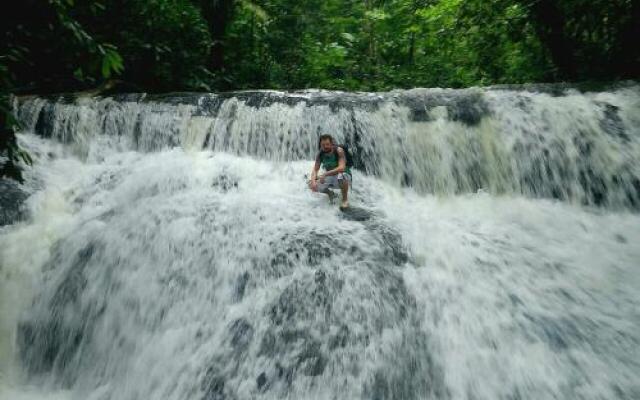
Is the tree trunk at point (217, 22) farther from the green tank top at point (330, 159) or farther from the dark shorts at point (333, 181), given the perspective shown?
the dark shorts at point (333, 181)

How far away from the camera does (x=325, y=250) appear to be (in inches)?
201

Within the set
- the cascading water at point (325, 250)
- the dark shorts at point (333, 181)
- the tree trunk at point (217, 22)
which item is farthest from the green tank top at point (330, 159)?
the tree trunk at point (217, 22)

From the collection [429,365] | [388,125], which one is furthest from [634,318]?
[388,125]

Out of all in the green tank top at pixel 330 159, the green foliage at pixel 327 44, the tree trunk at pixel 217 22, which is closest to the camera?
the green tank top at pixel 330 159

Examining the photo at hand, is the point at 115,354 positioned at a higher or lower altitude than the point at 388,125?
lower

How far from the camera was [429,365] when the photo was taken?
3.91 meters

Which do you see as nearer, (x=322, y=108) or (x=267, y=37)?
(x=322, y=108)

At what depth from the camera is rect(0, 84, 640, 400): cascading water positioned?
13.0 ft

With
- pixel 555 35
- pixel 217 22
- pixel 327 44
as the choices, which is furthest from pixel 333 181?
pixel 327 44

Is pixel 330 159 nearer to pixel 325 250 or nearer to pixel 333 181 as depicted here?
pixel 333 181

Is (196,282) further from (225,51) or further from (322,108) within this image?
(225,51)

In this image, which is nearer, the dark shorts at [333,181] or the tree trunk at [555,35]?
the dark shorts at [333,181]

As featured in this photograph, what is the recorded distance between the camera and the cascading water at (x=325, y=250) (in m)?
3.97

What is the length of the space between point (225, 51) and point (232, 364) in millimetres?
9982
